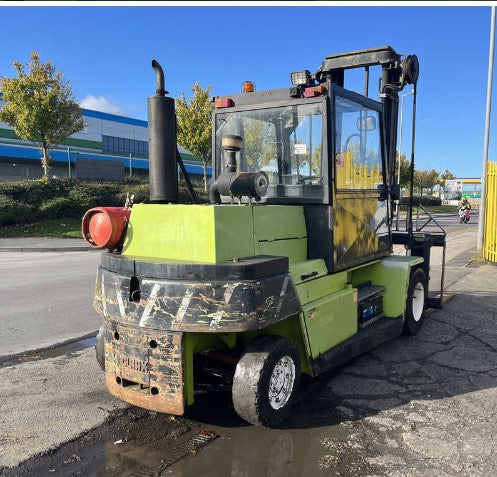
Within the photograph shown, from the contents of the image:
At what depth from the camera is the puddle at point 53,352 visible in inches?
→ 193

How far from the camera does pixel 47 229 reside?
1912 centimetres

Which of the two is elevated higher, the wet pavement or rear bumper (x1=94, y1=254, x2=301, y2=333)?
rear bumper (x1=94, y1=254, x2=301, y2=333)

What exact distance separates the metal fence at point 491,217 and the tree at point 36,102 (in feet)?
59.5

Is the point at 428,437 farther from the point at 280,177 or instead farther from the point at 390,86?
the point at 390,86

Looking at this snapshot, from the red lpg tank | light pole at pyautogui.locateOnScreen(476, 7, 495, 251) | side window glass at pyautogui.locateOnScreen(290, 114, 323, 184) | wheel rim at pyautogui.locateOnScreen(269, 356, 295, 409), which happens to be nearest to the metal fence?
light pole at pyautogui.locateOnScreen(476, 7, 495, 251)

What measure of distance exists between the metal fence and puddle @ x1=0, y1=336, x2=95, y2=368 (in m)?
10.3

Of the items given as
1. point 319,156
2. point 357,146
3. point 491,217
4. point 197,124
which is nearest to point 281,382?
point 319,156

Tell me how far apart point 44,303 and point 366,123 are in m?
5.54

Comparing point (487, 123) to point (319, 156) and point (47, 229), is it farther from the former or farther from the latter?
point (47, 229)

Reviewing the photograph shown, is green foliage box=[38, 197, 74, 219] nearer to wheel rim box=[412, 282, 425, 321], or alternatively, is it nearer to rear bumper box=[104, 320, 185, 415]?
wheel rim box=[412, 282, 425, 321]

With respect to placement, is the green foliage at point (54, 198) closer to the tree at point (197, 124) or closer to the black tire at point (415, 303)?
the tree at point (197, 124)

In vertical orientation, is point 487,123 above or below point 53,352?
above

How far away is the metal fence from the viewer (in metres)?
12.0

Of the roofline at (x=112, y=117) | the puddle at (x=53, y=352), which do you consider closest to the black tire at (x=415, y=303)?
the puddle at (x=53, y=352)
